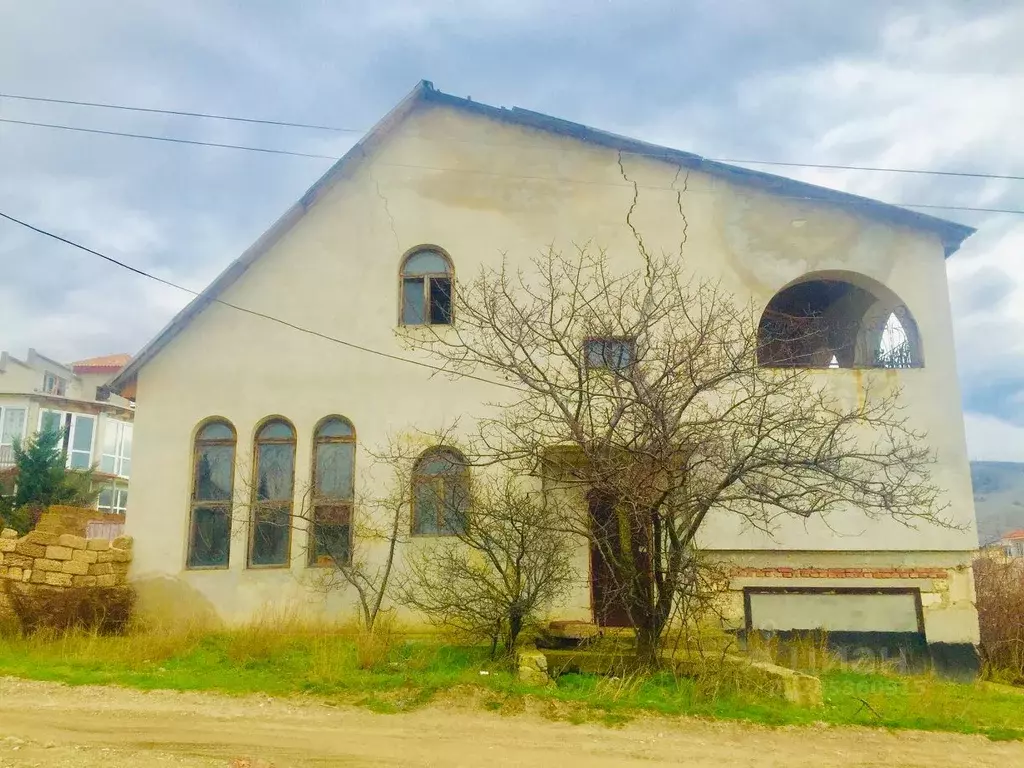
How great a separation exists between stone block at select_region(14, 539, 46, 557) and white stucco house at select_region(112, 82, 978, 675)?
128cm

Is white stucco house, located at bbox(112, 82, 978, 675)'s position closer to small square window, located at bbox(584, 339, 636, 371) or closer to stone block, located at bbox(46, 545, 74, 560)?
stone block, located at bbox(46, 545, 74, 560)

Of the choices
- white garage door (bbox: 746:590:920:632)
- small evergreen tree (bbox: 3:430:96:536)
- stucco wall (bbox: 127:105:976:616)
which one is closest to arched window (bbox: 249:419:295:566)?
stucco wall (bbox: 127:105:976:616)

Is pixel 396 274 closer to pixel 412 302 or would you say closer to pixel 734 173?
pixel 412 302

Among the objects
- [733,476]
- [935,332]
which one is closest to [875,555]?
[935,332]

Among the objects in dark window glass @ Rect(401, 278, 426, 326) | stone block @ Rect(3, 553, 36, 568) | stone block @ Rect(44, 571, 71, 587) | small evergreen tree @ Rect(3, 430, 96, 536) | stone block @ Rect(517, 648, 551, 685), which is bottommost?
stone block @ Rect(517, 648, 551, 685)

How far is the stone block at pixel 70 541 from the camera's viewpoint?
463 inches

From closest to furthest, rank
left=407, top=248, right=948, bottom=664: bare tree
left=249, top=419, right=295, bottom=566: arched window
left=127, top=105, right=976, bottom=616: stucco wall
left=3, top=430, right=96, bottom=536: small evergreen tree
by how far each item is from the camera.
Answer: left=407, top=248, right=948, bottom=664: bare tree < left=127, top=105, right=976, bottom=616: stucco wall < left=249, top=419, right=295, bottom=566: arched window < left=3, top=430, right=96, bottom=536: small evergreen tree

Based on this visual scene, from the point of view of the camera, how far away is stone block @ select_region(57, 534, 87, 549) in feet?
38.6

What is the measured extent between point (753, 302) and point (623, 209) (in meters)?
2.54

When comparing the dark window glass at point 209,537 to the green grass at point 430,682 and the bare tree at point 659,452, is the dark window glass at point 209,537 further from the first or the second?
the bare tree at point 659,452

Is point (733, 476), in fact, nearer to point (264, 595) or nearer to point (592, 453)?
point (592, 453)

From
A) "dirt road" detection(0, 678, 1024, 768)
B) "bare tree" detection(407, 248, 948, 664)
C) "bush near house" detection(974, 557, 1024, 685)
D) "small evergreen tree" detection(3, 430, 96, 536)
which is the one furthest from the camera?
"small evergreen tree" detection(3, 430, 96, 536)

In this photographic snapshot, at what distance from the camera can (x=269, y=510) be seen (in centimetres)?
1244

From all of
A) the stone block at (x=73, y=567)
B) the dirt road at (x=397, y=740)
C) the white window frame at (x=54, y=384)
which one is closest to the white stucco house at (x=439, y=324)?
the stone block at (x=73, y=567)
